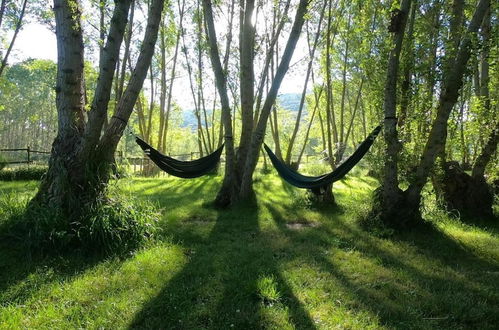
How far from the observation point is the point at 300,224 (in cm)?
403

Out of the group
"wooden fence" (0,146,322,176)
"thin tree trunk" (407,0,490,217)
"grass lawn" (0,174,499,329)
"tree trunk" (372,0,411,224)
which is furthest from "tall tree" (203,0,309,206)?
"thin tree trunk" (407,0,490,217)

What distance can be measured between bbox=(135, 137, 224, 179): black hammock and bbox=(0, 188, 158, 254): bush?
180 cm

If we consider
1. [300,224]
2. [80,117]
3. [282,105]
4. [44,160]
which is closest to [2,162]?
[44,160]

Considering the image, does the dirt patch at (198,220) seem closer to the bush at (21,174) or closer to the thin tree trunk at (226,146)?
the thin tree trunk at (226,146)

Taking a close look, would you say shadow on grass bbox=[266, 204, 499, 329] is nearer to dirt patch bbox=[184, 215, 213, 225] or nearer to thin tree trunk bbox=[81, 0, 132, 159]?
dirt patch bbox=[184, 215, 213, 225]

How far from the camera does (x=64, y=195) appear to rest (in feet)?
9.21

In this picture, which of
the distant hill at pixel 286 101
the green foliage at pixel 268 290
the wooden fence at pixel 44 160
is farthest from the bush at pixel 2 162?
the green foliage at pixel 268 290

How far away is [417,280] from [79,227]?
2643 mm

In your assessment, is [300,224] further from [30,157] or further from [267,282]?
[30,157]

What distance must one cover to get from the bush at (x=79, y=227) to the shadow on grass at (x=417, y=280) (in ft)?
5.13

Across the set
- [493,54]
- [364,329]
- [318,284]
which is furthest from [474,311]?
[493,54]

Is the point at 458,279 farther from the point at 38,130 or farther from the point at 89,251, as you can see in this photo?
the point at 38,130

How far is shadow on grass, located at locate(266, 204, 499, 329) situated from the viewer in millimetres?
1865

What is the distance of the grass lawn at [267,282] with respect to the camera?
1798 mm
